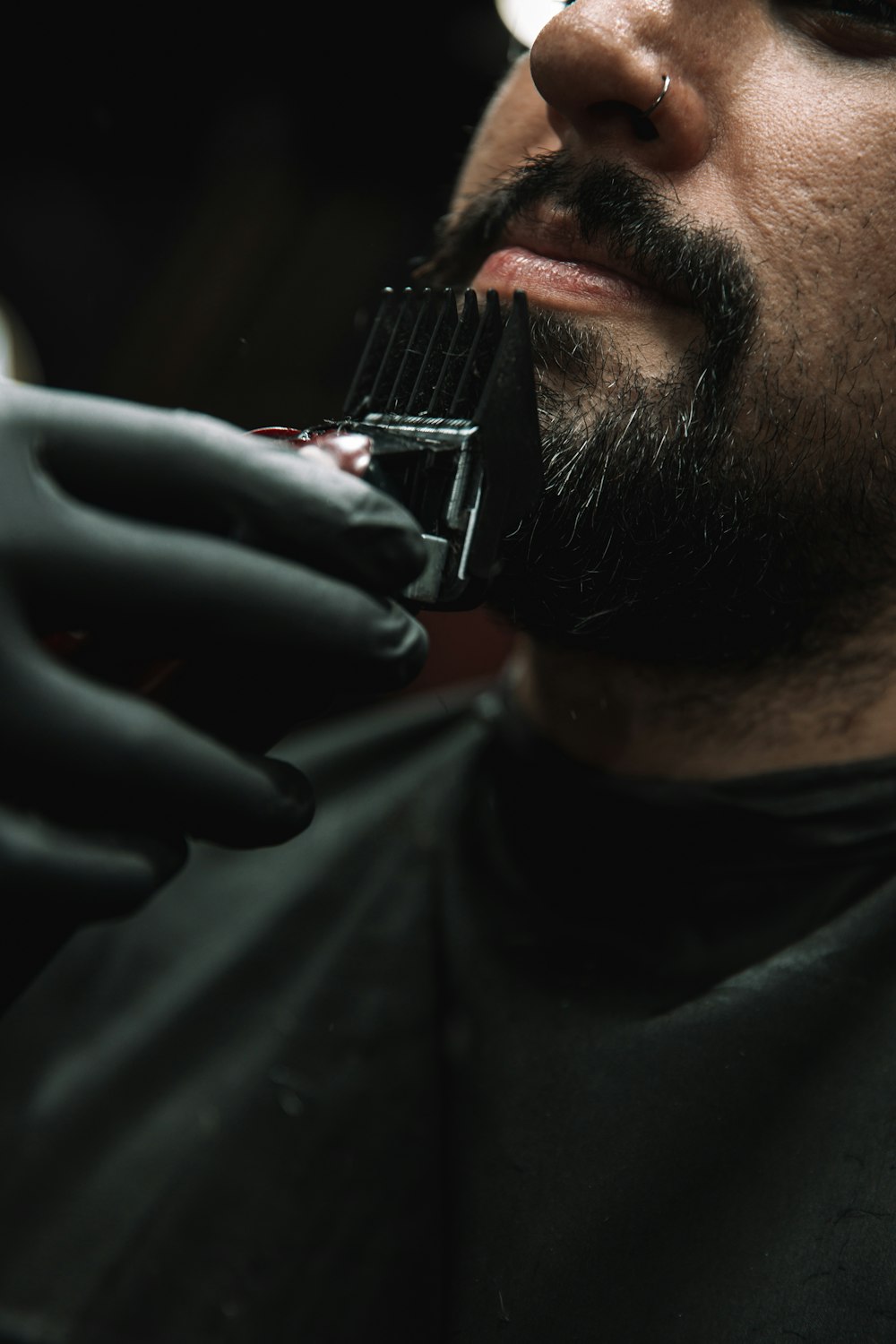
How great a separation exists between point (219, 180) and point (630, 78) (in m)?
1.82

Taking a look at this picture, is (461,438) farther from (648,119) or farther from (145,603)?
(648,119)

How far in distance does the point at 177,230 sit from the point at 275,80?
0.39m

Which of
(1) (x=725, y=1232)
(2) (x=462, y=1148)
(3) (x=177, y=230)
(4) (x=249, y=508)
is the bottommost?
(2) (x=462, y=1148)

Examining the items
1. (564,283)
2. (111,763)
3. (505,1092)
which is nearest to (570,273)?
(564,283)

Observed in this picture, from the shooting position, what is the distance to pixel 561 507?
95cm

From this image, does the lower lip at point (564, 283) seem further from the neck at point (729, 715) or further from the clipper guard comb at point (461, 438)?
the neck at point (729, 715)

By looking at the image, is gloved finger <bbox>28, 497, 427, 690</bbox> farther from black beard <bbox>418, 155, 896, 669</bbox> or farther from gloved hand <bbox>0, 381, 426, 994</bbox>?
black beard <bbox>418, 155, 896, 669</bbox>

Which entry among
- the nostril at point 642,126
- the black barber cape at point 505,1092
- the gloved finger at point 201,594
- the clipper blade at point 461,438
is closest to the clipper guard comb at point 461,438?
the clipper blade at point 461,438

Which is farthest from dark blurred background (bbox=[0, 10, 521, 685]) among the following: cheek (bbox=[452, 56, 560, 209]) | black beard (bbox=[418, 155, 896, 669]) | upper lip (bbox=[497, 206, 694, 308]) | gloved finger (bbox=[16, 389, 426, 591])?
gloved finger (bbox=[16, 389, 426, 591])

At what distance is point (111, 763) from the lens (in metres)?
0.63

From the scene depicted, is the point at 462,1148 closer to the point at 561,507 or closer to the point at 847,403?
the point at 561,507

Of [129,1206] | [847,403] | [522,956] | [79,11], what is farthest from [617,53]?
[79,11]

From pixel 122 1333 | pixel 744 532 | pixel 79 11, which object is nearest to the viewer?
pixel 744 532

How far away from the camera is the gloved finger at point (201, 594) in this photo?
63 cm
